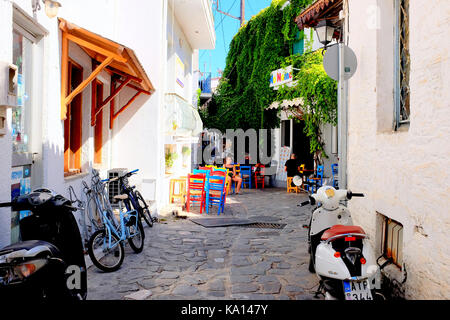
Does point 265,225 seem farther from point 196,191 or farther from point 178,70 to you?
point 178,70

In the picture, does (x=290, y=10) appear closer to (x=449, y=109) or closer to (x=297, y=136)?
(x=297, y=136)

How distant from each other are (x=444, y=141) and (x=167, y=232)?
5.90 meters

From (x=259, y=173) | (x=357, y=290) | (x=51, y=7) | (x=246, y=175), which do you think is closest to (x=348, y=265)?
(x=357, y=290)

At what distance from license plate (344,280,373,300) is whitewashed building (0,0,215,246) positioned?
315 centimetres

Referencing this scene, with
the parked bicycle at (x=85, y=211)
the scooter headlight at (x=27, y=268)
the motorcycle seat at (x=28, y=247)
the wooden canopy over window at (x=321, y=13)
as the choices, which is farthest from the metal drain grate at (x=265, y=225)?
the scooter headlight at (x=27, y=268)

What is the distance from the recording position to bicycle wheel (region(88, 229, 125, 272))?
529 cm

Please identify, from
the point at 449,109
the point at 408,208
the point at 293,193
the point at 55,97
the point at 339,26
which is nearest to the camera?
the point at 449,109

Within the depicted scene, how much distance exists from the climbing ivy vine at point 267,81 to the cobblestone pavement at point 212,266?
6.43m

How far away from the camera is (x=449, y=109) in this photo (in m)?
3.27

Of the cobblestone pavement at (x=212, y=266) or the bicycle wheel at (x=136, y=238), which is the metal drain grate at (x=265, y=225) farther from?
the bicycle wheel at (x=136, y=238)

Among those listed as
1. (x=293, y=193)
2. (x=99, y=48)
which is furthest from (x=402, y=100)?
(x=293, y=193)

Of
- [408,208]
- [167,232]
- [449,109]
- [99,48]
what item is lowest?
[167,232]

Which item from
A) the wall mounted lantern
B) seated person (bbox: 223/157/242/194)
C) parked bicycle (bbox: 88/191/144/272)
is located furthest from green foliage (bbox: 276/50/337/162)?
the wall mounted lantern

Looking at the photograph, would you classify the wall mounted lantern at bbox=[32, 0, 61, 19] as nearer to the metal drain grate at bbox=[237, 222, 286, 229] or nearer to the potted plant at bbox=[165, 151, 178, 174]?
the metal drain grate at bbox=[237, 222, 286, 229]
